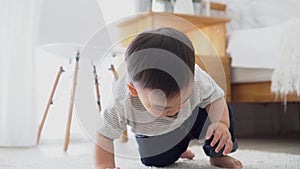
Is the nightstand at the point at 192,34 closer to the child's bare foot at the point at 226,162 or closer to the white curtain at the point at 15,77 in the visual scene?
the child's bare foot at the point at 226,162

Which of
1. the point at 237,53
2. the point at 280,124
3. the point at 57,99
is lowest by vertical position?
the point at 280,124

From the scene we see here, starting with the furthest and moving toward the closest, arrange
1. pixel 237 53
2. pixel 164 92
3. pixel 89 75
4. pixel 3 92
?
pixel 237 53 → pixel 3 92 → pixel 89 75 → pixel 164 92

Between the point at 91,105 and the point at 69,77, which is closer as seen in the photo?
the point at 91,105

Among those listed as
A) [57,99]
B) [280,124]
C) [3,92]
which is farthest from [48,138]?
[280,124]

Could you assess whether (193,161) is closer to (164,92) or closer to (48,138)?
(164,92)

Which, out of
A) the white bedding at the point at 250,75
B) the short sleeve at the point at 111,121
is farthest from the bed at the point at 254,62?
the short sleeve at the point at 111,121

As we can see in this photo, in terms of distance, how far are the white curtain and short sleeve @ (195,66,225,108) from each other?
80cm

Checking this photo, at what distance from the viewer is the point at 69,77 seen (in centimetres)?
163

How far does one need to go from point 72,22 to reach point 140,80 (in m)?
0.99

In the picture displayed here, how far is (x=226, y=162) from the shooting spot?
33.2 inches

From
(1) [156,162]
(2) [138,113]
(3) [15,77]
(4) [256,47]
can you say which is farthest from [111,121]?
(4) [256,47]

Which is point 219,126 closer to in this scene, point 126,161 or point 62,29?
point 126,161

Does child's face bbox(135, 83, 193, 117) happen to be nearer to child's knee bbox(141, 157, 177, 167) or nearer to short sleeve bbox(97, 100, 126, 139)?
short sleeve bbox(97, 100, 126, 139)

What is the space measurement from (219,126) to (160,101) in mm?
168
